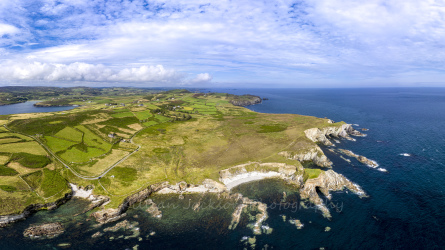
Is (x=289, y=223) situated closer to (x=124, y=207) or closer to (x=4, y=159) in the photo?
(x=124, y=207)

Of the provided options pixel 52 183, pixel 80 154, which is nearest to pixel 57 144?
pixel 80 154

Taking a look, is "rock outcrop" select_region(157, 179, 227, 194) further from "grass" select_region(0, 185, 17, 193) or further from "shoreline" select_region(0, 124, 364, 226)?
"grass" select_region(0, 185, 17, 193)

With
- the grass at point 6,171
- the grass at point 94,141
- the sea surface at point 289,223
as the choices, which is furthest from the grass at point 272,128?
the grass at point 6,171

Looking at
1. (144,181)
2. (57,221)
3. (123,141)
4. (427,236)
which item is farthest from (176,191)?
(427,236)

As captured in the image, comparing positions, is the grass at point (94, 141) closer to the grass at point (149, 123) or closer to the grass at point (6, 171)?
the grass at point (6, 171)

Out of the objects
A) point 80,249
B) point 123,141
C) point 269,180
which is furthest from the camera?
point 123,141

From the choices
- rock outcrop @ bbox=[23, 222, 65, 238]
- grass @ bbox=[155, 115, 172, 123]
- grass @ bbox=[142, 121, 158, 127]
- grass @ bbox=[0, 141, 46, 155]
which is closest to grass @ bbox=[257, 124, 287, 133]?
grass @ bbox=[155, 115, 172, 123]

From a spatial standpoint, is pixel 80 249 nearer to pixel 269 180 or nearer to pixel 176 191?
pixel 176 191
